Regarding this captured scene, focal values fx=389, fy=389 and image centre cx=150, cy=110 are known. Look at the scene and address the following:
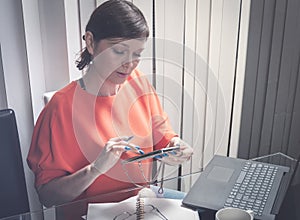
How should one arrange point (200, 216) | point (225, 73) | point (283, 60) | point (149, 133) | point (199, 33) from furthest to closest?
point (283, 60), point (225, 73), point (199, 33), point (149, 133), point (200, 216)

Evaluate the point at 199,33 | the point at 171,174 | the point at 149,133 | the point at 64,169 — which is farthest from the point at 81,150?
the point at 199,33

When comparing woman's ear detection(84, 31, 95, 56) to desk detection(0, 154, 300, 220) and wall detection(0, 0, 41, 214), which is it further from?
desk detection(0, 154, 300, 220)

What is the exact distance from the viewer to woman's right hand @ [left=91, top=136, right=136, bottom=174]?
1.12 metres

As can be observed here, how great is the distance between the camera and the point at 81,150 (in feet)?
3.59

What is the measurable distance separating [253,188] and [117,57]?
54 centimetres

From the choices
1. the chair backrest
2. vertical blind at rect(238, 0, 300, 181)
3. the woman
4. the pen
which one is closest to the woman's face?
the woman

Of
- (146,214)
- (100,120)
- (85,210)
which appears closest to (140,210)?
→ (146,214)

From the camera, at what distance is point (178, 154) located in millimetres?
1307

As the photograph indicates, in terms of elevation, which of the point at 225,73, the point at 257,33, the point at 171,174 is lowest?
the point at 171,174

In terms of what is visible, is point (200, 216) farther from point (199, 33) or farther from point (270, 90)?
point (270, 90)

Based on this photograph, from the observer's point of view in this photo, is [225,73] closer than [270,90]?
Yes

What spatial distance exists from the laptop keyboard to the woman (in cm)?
27

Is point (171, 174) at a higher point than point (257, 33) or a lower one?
lower

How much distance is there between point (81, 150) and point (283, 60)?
90 centimetres
